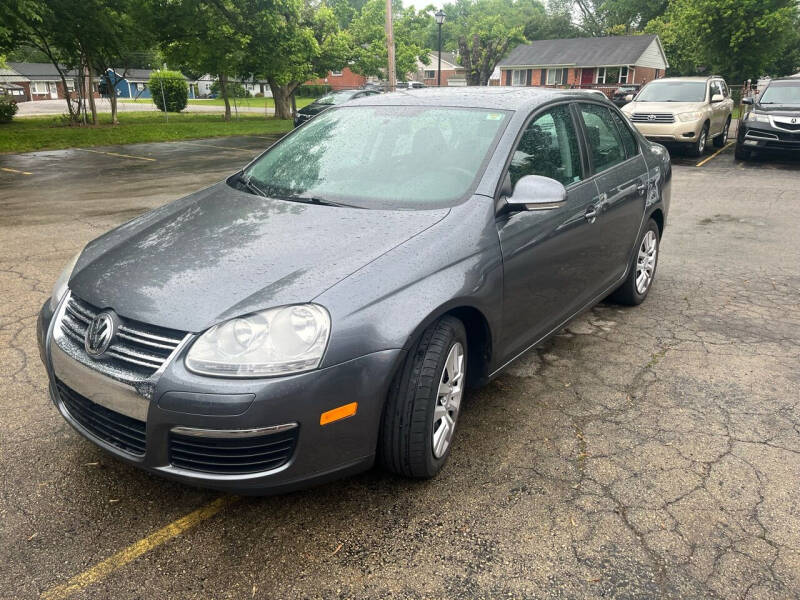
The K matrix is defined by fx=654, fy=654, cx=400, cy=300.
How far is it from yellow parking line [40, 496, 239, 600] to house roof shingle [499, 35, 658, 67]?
57.5 metres

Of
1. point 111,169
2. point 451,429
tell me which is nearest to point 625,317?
point 451,429

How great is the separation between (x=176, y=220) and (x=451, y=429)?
1693 mm

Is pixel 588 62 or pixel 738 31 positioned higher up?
pixel 588 62

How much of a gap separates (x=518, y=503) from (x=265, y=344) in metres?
1.29

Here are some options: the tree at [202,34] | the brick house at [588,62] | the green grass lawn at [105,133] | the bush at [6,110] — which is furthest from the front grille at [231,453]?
the brick house at [588,62]

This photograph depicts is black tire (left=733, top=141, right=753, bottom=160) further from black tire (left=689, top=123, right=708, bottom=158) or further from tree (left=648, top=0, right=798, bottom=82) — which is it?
tree (left=648, top=0, right=798, bottom=82)

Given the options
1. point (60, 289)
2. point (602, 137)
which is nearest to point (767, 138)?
point (602, 137)

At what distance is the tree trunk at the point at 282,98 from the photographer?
30.2 metres

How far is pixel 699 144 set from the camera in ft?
47.8

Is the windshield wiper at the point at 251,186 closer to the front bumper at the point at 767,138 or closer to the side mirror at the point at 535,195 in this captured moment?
the side mirror at the point at 535,195

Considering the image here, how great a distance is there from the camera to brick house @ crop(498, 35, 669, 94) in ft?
178

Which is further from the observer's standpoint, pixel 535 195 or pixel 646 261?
pixel 646 261

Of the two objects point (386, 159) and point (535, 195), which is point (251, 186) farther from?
point (535, 195)

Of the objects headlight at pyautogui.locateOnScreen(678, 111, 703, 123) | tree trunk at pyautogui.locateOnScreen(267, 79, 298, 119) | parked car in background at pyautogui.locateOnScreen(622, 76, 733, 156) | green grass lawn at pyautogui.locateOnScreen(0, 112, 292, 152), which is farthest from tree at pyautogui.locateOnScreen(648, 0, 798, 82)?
green grass lawn at pyautogui.locateOnScreen(0, 112, 292, 152)
